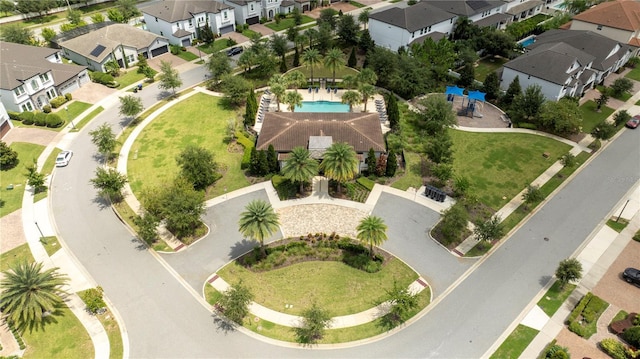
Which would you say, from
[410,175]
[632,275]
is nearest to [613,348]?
[632,275]

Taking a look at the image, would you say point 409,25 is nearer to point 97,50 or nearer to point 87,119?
point 87,119

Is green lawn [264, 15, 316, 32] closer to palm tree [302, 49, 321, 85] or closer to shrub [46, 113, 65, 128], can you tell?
palm tree [302, 49, 321, 85]

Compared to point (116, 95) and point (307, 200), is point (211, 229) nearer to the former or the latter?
point (307, 200)

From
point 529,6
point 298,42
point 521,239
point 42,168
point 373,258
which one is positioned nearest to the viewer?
point 373,258

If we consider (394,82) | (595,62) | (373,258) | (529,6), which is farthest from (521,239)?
(529,6)

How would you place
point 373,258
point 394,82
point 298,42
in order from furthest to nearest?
1. point 298,42
2. point 394,82
3. point 373,258

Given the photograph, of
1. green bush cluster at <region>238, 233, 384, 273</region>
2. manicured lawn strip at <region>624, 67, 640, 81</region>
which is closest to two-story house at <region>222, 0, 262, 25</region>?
green bush cluster at <region>238, 233, 384, 273</region>

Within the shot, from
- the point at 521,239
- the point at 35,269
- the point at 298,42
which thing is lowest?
the point at 521,239
